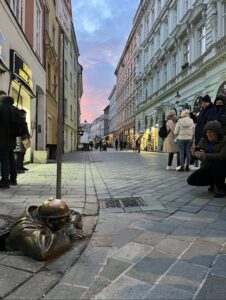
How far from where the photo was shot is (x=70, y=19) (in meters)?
4.60

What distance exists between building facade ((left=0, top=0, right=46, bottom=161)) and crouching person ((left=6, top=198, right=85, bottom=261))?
665cm

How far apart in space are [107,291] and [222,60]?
787 inches

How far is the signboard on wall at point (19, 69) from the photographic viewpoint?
10.5 meters

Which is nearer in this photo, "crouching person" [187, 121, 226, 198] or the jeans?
"crouching person" [187, 121, 226, 198]

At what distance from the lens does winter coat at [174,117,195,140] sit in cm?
986

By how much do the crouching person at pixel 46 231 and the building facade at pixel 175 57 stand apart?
17.4 m

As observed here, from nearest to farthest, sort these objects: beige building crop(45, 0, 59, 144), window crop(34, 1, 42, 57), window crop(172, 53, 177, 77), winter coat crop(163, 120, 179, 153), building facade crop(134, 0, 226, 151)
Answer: winter coat crop(163, 120, 179, 153) → window crop(34, 1, 42, 57) → beige building crop(45, 0, 59, 144) → building facade crop(134, 0, 226, 151) → window crop(172, 53, 177, 77)

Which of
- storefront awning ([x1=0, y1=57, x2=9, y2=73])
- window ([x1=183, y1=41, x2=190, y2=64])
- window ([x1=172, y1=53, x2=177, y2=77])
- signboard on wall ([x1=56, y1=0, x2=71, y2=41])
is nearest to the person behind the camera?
signboard on wall ([x1=56, y1=0, x2=71, y2=41])

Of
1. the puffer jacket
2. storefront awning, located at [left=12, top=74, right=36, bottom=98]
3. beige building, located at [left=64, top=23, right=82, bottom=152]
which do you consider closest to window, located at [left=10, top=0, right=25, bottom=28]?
storefront awning, located at [left=12, top=74, right=36, bottom=98]

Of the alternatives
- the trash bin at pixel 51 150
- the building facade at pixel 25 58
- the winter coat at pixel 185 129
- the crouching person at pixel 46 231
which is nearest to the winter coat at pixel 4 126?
the crouching person at pixel 46 231

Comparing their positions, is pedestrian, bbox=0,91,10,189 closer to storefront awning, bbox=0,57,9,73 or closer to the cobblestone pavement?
the cobblestone pavement

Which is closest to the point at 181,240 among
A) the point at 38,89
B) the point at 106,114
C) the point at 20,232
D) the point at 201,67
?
the point at 20,232

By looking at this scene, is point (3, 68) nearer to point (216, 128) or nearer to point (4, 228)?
point (216, 128)

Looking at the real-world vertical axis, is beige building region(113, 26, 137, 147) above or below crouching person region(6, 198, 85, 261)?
above
